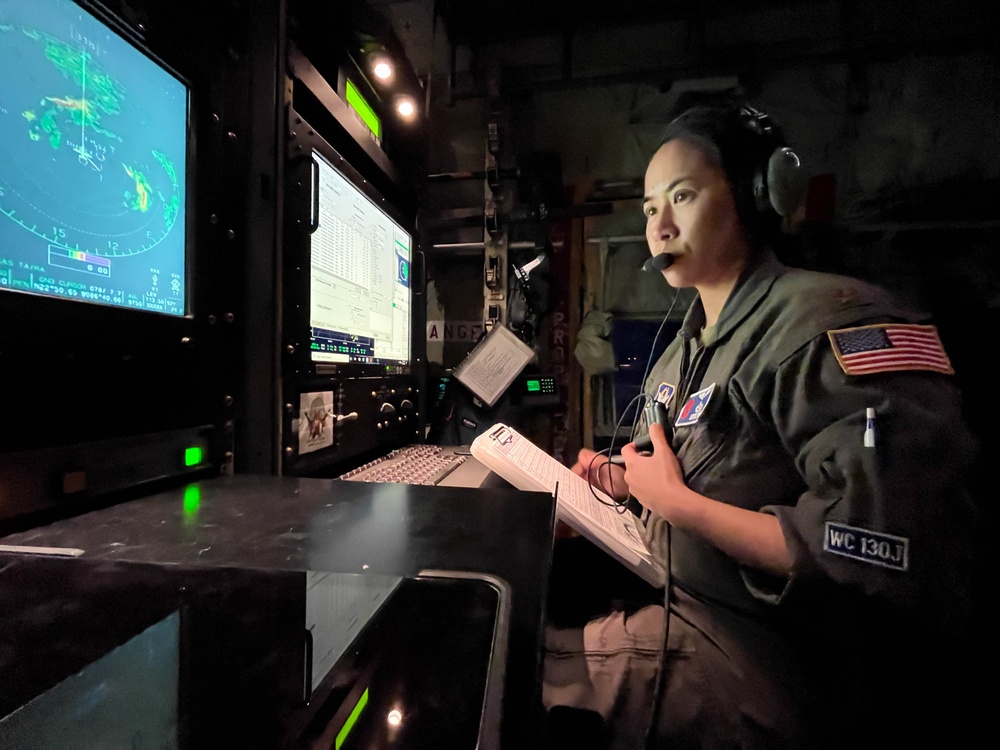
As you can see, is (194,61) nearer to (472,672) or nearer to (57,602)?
(57,602)

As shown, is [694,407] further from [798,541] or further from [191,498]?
[191,498]

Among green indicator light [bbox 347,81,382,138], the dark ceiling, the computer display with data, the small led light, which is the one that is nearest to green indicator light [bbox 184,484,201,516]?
the computer display with data

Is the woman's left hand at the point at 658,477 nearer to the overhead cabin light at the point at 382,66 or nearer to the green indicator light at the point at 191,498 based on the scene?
the green indicator light at the point at 191,498

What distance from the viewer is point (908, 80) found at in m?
1.64

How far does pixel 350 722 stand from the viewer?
220 millimetres

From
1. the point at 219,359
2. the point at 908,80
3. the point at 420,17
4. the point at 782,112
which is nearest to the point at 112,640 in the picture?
the point at 219,359

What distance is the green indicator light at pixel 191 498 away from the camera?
1.82 ft

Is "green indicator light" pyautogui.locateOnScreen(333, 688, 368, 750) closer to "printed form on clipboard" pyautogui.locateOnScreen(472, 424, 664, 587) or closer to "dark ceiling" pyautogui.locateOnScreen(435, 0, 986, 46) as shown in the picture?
"printed form on clipboard" pyautogui.locateOnScreen(472, 424, 664, 587)

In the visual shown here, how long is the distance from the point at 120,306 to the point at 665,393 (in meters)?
1.04

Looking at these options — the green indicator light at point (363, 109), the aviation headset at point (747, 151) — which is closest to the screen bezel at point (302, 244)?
the green indicator light at point (363, 109)

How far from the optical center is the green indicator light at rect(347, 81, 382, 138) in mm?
1205

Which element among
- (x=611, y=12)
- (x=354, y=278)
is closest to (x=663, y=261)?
(x=354, y=278)

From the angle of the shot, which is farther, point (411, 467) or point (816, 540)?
point (411, 467)

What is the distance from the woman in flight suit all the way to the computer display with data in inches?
27.9
